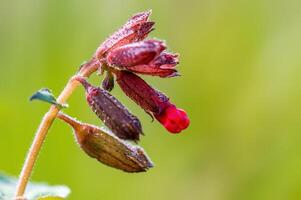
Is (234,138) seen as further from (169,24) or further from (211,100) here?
(169,24)

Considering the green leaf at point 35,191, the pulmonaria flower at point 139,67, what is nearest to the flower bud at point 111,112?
the pulmonaria flower at point 139,67

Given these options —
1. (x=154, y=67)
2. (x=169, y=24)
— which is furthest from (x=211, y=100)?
(x=154, y=67)

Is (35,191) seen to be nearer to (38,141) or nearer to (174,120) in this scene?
(38,141)

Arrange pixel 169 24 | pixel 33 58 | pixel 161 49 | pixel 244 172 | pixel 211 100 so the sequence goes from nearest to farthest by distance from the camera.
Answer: pixel 161 49 < pixel 244 172 < pixel 211 100 < pixel 33 58 < pixel 169 24

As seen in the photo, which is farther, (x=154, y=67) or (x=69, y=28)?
(x=69, y=28)

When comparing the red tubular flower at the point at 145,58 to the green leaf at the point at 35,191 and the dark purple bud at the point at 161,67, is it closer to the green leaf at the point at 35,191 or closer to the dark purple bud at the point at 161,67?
the dark purple bud at the point at 161,67

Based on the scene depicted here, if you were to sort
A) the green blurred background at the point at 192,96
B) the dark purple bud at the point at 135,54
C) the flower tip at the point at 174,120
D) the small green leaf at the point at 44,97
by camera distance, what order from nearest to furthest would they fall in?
the small green leaf at the point at 44,97 → the dark purple bud at the point at 135,54 → the flower tip at the point at 174,120 → the green blurred background at the point at 192,96

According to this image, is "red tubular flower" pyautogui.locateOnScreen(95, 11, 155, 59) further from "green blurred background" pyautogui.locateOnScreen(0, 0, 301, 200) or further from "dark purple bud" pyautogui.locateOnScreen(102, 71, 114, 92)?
"green blurred background" pyautogui.locateOnScreen(0, 0, 301, 200)

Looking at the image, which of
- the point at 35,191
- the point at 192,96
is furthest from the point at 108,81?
the point at 192,96
